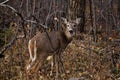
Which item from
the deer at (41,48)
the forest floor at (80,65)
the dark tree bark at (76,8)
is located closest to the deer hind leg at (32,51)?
the deer at (41,48)

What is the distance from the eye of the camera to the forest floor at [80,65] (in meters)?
8.40

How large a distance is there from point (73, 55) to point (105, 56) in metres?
0.93

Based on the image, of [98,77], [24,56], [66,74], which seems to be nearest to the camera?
[98,77]

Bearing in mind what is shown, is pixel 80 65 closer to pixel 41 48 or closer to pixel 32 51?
pixel 41 48

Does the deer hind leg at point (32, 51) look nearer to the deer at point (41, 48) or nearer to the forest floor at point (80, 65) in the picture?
the deer at point (41, 48)

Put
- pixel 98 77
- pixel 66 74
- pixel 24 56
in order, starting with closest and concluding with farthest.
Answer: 1. pixel 98 77
2. pixel 66 74
3. pixel 24 56

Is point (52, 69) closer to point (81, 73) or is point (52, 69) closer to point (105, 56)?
point (81, 73)

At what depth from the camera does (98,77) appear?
820cm

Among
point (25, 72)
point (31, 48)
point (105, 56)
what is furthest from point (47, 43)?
point (105, 56)

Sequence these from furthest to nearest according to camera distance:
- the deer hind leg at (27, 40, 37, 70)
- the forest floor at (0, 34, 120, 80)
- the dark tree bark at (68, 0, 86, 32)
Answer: the dark tree bark at (68, 0, 86, 32), the deer hind leg at (27, 40, 37, 70), the forest floor at (0, 34, 120, 80)

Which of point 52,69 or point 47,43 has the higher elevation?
point 47,43

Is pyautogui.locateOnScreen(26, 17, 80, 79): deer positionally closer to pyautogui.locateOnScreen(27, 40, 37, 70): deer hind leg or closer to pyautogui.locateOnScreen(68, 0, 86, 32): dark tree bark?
pyautogui.locateOnScreen(27, 40, 37, 70): deer hind leg

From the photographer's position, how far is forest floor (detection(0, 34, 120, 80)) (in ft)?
27.6

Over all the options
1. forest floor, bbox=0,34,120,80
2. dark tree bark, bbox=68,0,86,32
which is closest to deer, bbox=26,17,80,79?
forest floor, bbox=0,34,120,80
